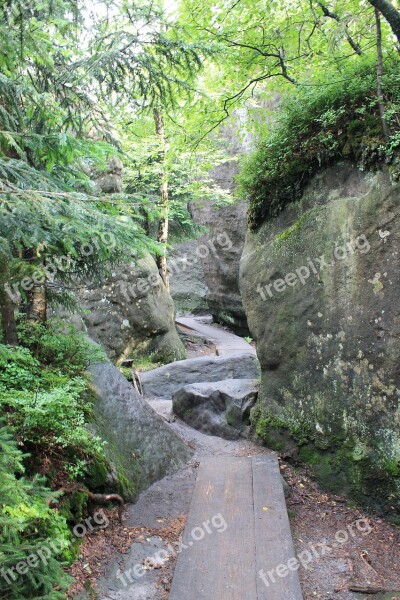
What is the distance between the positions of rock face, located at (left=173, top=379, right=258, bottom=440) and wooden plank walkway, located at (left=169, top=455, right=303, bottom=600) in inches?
58.5

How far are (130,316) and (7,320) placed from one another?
7.29 meters

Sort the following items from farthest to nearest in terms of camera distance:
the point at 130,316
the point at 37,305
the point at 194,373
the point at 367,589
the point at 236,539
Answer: the point at 130,316
the point at 194,373
the point at 37,305
the point at 236,539
the point at 367,589

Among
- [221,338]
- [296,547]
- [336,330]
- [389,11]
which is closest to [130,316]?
[221,338]

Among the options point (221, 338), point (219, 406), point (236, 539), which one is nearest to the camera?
point (236, 539)

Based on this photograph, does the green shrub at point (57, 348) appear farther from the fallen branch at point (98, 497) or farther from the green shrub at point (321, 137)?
the green shrub at point (321, 137)

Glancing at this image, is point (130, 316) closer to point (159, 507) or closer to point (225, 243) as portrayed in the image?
point (225, 243)

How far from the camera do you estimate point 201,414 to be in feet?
22.6

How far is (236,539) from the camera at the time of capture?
11.5 feet

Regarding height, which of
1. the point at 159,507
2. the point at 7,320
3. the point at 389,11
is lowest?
the point at 159,507

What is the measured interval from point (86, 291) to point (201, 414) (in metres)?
6.33

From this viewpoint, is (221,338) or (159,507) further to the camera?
(221,338)

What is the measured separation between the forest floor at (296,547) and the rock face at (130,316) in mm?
6908

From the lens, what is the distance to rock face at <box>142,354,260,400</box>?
9133 millimetres

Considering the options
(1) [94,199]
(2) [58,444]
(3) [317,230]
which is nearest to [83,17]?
(1) [94,199]
